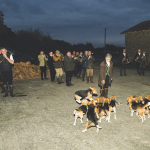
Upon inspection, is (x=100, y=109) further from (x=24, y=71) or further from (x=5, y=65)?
(x=24, y=71)

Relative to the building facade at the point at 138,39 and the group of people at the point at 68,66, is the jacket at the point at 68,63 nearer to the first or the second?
the group of people at the point at 68,66

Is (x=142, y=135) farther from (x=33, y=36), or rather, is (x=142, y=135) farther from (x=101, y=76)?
(x=33, y=36)

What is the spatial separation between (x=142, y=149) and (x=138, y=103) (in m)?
1.74

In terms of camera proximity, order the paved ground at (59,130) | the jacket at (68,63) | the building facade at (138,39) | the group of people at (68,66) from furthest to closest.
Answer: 1. the building facade at (138,39)
2. the jacket at (68,63)
3. the group of people at (68,66)
4. the paved ground at (59,130)

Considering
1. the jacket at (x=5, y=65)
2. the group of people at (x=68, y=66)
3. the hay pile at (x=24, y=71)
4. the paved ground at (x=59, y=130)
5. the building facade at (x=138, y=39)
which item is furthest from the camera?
the building facade at (x=138, y=39)

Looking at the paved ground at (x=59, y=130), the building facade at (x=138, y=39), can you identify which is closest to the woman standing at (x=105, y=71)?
the paved ground at (x=59, y=130)

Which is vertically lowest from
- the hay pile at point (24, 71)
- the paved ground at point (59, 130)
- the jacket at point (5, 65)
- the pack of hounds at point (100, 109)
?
the paved ground at point (59, 130)

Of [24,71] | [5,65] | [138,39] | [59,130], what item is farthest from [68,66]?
[138,39]

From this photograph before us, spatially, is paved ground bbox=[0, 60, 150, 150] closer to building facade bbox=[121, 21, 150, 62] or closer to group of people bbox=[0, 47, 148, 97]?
group of people bbox=[0, 47, 148, 97]

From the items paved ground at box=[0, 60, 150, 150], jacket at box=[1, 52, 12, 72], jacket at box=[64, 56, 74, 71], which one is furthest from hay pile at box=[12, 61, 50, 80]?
paved ground at box=[0, 60, 150, 150]

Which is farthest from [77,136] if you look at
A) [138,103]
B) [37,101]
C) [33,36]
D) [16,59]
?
[33,36]

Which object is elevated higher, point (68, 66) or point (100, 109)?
point (68, 66)

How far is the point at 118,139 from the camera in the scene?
148 inches

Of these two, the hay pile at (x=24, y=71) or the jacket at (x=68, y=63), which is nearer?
the jacket at (x=68, y=63)
